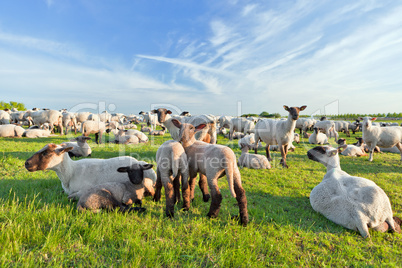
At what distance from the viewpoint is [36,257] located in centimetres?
Answer: 234

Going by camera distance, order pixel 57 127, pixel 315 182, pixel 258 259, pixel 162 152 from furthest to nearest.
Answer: pixel 57 127
pixel 315 182
pixel 162 152
pixel 258 259

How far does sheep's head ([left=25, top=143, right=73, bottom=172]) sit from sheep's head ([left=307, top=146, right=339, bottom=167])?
688 centimetres

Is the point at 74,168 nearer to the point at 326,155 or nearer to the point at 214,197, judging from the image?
the point at 214,197

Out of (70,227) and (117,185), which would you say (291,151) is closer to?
(117,185)

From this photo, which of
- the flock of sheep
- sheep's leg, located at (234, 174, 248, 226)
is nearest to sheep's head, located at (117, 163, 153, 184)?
the flock of sheep

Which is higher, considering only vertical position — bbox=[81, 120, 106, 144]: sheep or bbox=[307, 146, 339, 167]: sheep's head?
bbox=[81, 120, 106, 144]: sheep

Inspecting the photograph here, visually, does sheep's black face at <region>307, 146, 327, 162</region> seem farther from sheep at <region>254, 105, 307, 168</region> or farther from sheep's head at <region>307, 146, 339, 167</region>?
sheep at <region>254, 105, 307, 168</region>

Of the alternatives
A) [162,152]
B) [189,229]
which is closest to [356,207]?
[189,229]

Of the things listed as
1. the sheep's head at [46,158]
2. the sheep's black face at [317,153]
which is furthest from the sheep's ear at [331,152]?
the sheep's head at [46,158]

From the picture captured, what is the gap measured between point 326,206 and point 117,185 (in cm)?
476

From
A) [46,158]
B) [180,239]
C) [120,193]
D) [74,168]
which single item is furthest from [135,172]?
[180,239]

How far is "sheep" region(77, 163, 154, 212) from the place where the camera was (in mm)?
3723

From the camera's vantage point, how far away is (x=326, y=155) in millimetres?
5824

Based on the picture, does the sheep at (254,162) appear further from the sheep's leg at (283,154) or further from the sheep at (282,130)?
the sheep at (282,130)
